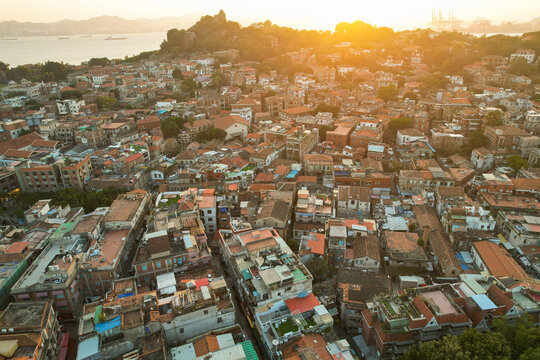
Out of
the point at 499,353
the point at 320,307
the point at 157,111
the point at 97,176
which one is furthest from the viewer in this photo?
the point at 157,111

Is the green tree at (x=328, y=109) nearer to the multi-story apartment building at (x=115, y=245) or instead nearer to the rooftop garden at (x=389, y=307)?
the multi-story apartment building at (x=115, y=245)

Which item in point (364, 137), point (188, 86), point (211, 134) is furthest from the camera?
point (188, 86)

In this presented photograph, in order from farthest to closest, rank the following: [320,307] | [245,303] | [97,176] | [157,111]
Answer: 1. [157,111]
2. [97,176]
3. [245,303]
4. [320,307]

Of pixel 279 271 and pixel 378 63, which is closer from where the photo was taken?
pixel 279 271

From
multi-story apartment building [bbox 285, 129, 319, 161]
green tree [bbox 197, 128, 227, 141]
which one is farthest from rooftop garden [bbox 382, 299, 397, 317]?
green tree [bbox 197, 128, 227, 141]

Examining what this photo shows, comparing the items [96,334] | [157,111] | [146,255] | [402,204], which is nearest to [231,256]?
[146,255]

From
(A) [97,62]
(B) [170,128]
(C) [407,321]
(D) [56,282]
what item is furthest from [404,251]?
(A) [97,62]

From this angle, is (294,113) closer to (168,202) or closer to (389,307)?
(168,202)

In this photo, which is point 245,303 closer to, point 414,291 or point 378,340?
point 378,340

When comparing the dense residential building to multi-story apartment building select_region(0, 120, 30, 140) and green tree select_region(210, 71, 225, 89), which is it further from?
green tree select_region(210, 71, 225, 89)
